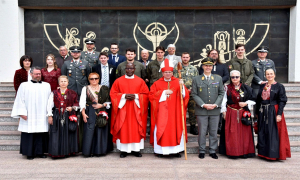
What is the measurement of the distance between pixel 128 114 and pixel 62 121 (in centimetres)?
125

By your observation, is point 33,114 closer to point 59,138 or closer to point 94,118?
point 59,138

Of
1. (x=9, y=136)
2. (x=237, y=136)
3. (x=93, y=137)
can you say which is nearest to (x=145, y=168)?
(x=93, y=137)

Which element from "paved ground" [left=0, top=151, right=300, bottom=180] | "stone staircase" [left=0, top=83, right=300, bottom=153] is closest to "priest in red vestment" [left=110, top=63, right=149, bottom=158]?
"paved ground" [left=0, top=151, right=300, bottom=180]

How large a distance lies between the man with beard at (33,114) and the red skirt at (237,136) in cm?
347

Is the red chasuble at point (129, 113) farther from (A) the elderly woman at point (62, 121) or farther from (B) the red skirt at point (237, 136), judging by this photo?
(B) the red skirt at point (237, 136)

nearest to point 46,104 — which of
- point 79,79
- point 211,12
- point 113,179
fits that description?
point 79,79

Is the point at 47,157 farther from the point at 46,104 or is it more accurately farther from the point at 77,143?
the point at 46,104

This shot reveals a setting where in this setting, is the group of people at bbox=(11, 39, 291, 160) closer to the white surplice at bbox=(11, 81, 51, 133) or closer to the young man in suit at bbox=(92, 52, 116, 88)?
the white surplice at bbox=(11, 81, 51, 133)

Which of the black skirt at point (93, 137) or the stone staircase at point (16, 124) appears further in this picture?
the stone staircase at point (16, 124)

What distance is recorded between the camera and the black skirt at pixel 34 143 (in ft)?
18.2

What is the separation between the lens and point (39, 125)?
5.49m

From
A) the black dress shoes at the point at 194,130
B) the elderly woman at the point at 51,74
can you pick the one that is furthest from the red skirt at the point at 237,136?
the elderly woman at the point at 51,74

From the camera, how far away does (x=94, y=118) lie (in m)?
5.62

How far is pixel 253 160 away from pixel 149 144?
208 cm
